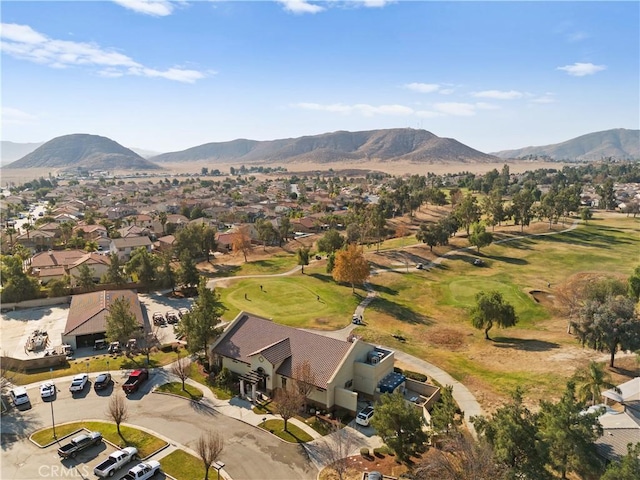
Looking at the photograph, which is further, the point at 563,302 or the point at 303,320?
the point at 563,302

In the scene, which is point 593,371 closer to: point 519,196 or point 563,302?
point 563,302

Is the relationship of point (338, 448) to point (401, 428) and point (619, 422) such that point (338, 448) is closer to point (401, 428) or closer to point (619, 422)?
point (401, 428)

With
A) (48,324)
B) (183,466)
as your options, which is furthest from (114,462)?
(48,324)

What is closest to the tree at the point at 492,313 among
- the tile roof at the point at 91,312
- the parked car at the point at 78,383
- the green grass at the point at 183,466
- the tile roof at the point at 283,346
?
the tile roof at the point at 283,346

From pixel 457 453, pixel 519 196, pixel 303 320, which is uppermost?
pixel 519 196

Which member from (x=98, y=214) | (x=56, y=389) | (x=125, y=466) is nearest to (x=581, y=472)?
(x=125, y=466)

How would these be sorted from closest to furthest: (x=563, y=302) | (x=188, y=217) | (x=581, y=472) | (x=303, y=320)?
(x=581, y=472) → (x=303, y=320) → (x=563, y=302) → (x=188, y=217)

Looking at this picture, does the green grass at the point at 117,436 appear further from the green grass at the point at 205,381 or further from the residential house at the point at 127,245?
the residential house at the point at 127,245
